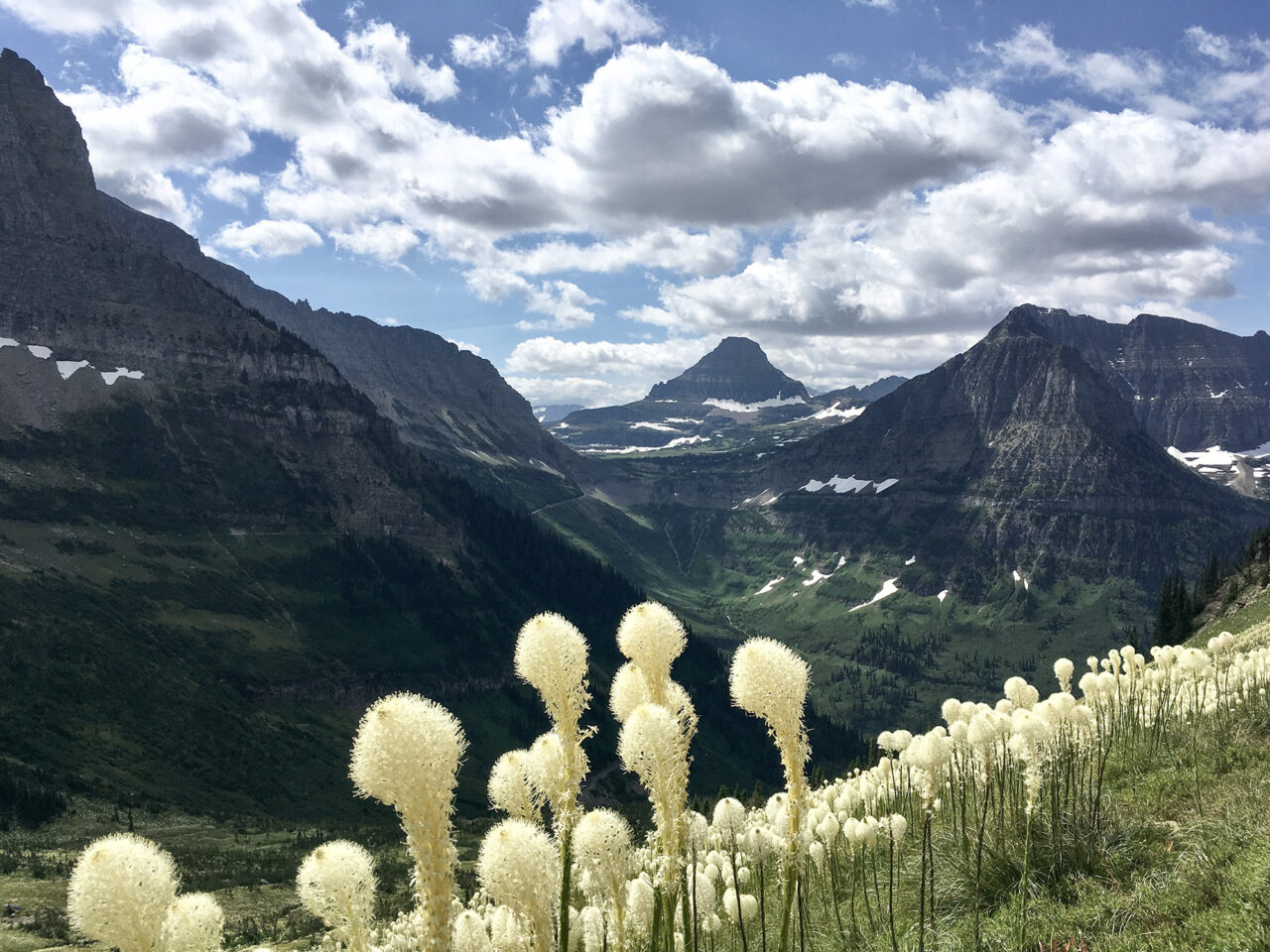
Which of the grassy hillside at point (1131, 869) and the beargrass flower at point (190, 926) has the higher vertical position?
the beargrass flower at point (190, 926)

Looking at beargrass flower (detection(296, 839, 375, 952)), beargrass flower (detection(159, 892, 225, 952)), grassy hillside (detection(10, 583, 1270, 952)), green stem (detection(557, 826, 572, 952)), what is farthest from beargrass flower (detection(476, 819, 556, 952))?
grassy hillside (detection(10, 583, 1270, 952))

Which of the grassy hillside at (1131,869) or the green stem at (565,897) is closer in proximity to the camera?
the green stem at (565,897)

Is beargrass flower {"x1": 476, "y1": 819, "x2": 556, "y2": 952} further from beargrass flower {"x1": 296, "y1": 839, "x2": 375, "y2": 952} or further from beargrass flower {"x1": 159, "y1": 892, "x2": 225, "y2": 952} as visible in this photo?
beargrass flower {"x1": 159, "y1": 892, "x2": 225, "y2": 952}

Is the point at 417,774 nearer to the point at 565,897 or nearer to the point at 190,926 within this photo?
the point at 565,897

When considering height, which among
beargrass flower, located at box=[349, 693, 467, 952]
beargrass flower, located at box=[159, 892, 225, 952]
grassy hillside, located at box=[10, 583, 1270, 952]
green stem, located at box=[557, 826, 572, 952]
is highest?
beargrass flower, located at box=[349, 693, 467, 952]

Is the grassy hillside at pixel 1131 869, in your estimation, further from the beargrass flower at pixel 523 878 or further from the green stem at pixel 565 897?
the beargrass flower at pixel 523 878

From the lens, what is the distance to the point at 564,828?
6.55 meters

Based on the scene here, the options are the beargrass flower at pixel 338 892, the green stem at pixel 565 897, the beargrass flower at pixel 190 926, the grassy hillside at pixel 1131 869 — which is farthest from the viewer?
the grassy hillside at pixel 1131 869

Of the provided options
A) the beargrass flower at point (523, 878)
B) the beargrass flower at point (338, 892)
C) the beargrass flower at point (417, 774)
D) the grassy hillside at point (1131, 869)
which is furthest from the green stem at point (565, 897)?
the grassy hillside at point (1131, 869)

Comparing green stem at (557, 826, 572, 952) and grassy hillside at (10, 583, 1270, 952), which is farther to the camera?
grassy hillside at (10, 583, 1270, 952)

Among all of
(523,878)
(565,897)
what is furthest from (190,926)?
(565,897)

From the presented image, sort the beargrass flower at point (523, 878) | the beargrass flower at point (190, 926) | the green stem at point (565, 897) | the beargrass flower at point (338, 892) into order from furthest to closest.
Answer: the beargrass flower at point (338, 892) < the beargrass flower at point (190, 926) < the beargrass flower at point (523, 878) < the green stem at point (565, 897)

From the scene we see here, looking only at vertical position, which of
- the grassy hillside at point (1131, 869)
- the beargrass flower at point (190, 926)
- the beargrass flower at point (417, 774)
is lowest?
the grassy hillside at point (1131, 869)

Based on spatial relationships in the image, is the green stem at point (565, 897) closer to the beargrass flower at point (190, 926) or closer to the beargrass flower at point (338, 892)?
the beargrass flower at point (338, 892)
